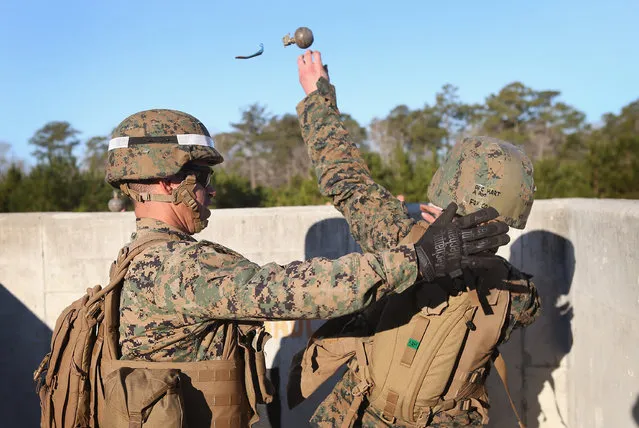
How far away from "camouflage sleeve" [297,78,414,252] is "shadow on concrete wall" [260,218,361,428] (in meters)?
1.43

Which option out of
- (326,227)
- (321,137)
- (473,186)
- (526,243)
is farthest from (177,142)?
(526,243)

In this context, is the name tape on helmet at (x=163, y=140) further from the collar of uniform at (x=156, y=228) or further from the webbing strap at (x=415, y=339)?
the webbing strap at (x=415, y=339)

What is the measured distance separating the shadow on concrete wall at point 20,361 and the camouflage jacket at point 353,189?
8.76 feet

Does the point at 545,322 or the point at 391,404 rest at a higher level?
the point at 545,322

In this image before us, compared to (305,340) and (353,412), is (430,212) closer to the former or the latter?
(353,412)

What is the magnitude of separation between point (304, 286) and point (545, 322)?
102 inches

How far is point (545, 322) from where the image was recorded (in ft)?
12.9

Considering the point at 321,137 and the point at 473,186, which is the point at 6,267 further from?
the point at 473,186

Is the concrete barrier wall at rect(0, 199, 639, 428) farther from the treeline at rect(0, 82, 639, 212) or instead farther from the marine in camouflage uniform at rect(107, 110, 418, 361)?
the treeline at rect(0, 82, 639, 212)

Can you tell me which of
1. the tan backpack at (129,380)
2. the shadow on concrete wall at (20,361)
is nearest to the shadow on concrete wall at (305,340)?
the shadow on concrete wall at (20,361)

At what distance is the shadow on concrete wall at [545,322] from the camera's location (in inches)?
149

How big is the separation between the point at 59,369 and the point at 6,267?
2.35 m

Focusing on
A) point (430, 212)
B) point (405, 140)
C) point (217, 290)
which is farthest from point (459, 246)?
point (405, 140)

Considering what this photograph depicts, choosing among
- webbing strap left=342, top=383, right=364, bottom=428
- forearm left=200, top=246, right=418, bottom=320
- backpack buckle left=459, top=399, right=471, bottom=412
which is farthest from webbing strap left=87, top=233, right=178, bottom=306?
backpack buckle left=459, top=399, right=471, bottom=412
